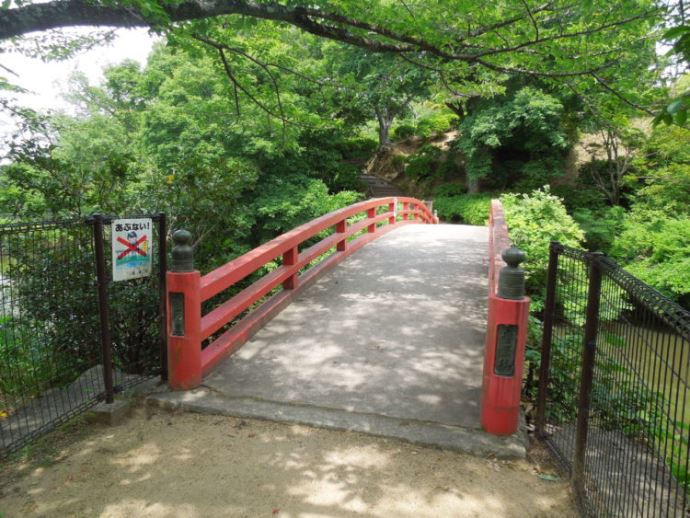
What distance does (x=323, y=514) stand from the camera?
2.70 meters

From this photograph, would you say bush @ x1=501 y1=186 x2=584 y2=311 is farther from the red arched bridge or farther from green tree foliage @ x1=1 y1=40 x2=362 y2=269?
green tree foliage @ x1=1 y1=40 x2=362 y2=269

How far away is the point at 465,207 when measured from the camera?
21.8 meters

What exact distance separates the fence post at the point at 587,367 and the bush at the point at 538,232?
5.23 metres

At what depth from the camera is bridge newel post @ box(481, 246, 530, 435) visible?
3393mm

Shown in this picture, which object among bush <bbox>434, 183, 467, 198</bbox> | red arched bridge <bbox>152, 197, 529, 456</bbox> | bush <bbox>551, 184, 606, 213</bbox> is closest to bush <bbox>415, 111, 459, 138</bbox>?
bush <bbox>434, 183, 467, 198</bbox>

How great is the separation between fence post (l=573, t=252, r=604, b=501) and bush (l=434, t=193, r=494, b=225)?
17604 mm

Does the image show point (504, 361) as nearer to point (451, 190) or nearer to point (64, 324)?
point (64, 324)

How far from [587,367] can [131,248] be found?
3.30m

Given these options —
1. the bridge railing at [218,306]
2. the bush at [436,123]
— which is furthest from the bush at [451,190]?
the bridge railing at [218,306]

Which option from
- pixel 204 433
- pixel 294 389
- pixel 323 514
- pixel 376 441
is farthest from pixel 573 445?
pixel 204 433

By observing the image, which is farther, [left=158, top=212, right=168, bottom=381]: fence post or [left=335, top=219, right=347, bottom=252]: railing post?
[left=335, top=219, right=347, bottom=252]: railing post

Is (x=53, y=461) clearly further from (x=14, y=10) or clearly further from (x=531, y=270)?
(x=531, y=270)

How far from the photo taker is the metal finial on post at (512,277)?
134 inches

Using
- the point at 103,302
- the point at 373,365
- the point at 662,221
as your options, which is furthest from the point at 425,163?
the point at 103,302
